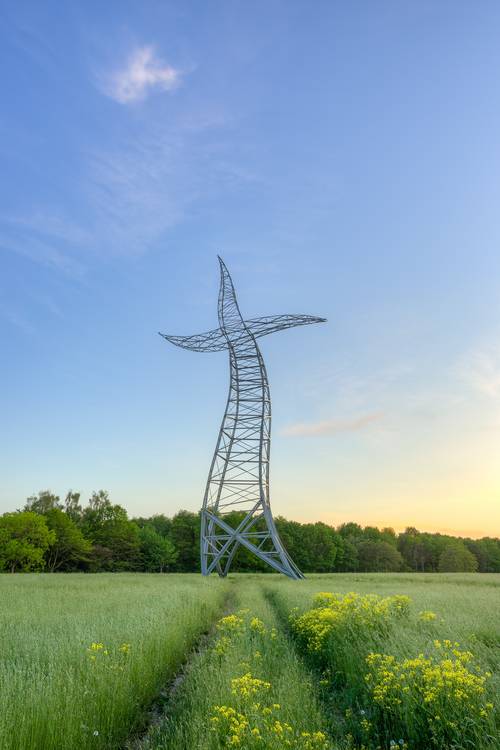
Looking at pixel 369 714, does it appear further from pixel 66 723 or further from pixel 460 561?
pixel 460 561

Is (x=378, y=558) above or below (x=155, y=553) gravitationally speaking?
below

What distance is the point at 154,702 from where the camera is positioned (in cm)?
695

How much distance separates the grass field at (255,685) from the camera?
4668 mm

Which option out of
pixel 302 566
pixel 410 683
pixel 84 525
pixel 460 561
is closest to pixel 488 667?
pixel 410 683

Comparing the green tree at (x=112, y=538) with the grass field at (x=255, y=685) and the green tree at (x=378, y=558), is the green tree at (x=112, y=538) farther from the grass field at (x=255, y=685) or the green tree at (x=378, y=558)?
the grass field at (x=255, y=685)

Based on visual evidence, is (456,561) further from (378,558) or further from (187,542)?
(187,542)

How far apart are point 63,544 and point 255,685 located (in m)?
64.8

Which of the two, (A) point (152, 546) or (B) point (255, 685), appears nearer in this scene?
(B) point (255, 685)

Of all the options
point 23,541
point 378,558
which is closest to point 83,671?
point 23,541

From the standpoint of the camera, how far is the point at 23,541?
184 feet

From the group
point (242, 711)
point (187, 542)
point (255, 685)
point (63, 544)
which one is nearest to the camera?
point (242, 711)

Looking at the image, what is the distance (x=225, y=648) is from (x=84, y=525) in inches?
2761

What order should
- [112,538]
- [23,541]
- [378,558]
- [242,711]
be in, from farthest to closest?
1. [378,558]
2. [112,538]
3. [23,541]
4. [242,711]

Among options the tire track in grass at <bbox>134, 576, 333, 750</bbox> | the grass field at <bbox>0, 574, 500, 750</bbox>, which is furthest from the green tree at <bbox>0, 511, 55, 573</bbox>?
the tire track in grass at <bbox>134, 576, 333, 750</bbox>
